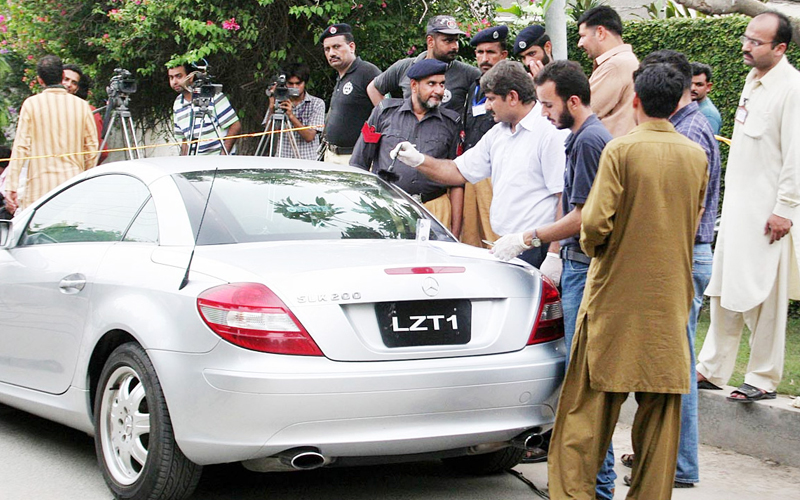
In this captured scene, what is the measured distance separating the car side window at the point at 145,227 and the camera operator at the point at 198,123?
16.1 feet

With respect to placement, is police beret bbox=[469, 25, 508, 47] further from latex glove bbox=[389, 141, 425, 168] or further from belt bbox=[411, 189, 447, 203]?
latex glove bbox=[389, 141, 425, 168]

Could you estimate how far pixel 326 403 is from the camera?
12.6 feet

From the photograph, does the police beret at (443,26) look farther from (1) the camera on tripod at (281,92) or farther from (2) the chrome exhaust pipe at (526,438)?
(2) the chrome exhaust pipe at (526,438)

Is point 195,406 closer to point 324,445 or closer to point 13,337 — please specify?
point 324,445

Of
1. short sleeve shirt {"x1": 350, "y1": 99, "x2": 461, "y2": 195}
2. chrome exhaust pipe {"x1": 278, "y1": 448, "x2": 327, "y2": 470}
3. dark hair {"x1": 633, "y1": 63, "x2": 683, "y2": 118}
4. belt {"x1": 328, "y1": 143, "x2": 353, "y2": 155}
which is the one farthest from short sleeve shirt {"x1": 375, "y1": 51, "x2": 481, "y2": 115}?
chrome exhaust pipe {"x1": 278, "y1": 448, "x2": 327, "y2": 470}

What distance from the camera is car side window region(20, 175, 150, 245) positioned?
490 centimetres

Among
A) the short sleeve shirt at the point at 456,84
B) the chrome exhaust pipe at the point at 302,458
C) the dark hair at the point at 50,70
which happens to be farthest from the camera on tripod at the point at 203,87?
the chrome exhaust pipe at the point at 302,458

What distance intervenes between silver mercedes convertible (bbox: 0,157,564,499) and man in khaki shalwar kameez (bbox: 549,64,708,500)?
39cm

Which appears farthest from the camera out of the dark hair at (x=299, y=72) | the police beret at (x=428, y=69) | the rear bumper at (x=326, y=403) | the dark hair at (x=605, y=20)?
the dark hair at (x=299, y=72)

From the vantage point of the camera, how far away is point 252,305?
3904 millimetres

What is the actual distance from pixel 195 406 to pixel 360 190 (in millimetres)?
1550

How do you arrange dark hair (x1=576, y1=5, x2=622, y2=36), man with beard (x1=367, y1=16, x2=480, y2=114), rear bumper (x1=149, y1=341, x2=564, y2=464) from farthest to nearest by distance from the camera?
1. man with beard (x1=367, y1=16, x2=480, y2=114)
2. dark hair (x1=576, y1=5, x2=622, y2=36)
3. rear bumper (x1=149, y1=341, x2=564, y2=464)

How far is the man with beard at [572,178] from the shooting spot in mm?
4387

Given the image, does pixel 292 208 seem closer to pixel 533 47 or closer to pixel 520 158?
pixel 520 158
